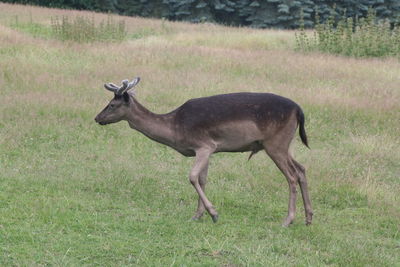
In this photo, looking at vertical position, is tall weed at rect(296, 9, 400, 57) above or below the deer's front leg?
Result: below

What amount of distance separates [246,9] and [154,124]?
106ft

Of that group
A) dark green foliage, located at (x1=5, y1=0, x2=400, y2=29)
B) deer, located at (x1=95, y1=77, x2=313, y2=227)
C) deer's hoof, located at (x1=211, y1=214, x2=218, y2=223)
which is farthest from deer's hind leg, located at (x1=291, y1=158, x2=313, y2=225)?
dark green foliage, located at (x1=5, y1=0, x2=400, y2=29)

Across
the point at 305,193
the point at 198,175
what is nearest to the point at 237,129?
the point at 198,175

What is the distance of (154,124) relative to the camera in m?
8.30

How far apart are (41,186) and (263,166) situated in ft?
11.1

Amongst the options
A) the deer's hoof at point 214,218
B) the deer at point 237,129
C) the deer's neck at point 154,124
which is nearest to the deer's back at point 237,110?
the deer at point 237,129

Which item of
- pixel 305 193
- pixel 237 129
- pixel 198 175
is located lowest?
pixel 305 193

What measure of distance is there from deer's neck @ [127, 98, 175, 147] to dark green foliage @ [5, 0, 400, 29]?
28192mm

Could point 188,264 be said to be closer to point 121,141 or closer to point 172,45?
point 121,141

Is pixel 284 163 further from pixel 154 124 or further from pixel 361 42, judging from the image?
pixel 361 42

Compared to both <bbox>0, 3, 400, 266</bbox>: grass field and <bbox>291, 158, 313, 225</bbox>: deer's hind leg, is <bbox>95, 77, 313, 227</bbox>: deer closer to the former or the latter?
<bbox>291, 158, 313, 225</bbox>: deer's hind leg

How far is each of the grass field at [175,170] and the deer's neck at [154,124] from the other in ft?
2.88

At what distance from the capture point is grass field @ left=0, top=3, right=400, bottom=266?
23.0ft

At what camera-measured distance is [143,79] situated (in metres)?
15.9
